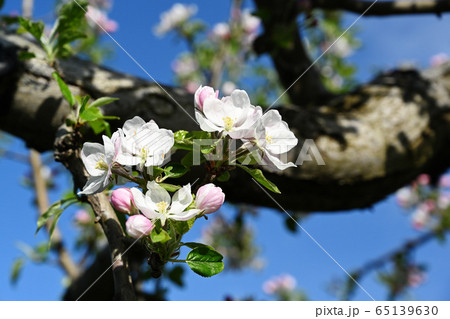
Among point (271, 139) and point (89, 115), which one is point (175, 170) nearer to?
point (271, 139)

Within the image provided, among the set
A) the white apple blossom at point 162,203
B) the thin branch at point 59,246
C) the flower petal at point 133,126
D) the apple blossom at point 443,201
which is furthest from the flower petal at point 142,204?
the apple blossom at point 443,201

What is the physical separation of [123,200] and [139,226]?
70 mm

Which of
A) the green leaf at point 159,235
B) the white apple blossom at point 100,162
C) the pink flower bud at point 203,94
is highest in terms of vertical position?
the pink flower bud at point 203,94

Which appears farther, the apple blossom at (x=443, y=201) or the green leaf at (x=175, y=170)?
the apple blossom at (x=443, y=201)

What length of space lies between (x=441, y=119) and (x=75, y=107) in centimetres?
166

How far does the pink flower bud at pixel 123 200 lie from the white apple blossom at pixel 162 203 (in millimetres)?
43

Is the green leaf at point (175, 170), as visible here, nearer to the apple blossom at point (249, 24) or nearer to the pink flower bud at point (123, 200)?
the pink flower bud at point (123, 200)

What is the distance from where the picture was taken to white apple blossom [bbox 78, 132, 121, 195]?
715 mm

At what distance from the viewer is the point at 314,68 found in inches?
100

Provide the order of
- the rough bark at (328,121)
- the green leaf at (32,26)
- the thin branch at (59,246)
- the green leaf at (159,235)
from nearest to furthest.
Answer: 1. the green leaf at (159,235)
2. the green leaf at (32,26)
3. the rough bark at (328,121)
4. the thin branch at (59,246)

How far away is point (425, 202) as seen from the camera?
170 inches

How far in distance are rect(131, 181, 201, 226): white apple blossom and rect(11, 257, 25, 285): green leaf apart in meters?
2.16

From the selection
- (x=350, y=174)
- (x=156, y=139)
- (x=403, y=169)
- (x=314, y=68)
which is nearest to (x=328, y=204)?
(x=350, y=174)

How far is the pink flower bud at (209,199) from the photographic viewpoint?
71 cm
